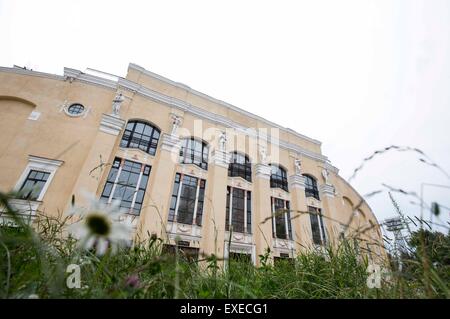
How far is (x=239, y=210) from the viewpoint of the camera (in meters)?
13.6

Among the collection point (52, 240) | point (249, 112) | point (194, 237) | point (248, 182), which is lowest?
point (52, 240)

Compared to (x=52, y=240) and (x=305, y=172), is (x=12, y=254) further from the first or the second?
(x=305, y=172)

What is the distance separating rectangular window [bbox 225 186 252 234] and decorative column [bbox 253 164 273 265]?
0.47 metres

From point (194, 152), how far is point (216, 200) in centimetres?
380

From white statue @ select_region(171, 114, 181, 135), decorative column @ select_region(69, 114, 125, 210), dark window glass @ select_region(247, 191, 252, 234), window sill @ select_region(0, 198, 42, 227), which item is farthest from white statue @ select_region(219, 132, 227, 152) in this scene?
window sill @ select_region(0, 198, 42, 227)

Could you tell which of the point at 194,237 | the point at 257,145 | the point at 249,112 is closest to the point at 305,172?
the point at 257,145

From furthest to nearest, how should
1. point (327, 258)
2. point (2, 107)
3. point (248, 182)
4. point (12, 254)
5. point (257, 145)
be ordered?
point (257, 145) → point (248, 182) → point (2, 107) → point (327, 258) → point (12, 254)

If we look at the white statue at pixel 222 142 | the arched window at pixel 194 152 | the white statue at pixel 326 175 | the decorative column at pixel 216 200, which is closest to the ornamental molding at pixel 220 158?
the decorative column at pixel 216 200

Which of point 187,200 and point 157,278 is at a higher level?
point 187,200

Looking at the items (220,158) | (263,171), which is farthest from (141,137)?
(263,171)

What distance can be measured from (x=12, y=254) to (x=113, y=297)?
1008 millimetres

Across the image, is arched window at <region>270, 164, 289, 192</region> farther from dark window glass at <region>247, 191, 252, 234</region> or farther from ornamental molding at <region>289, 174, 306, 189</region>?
dark window glass at <region>247, 191, 252, 234</region>

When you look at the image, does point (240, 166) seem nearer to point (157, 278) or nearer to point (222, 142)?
point (222, 142)

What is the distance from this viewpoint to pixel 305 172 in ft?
58.5
